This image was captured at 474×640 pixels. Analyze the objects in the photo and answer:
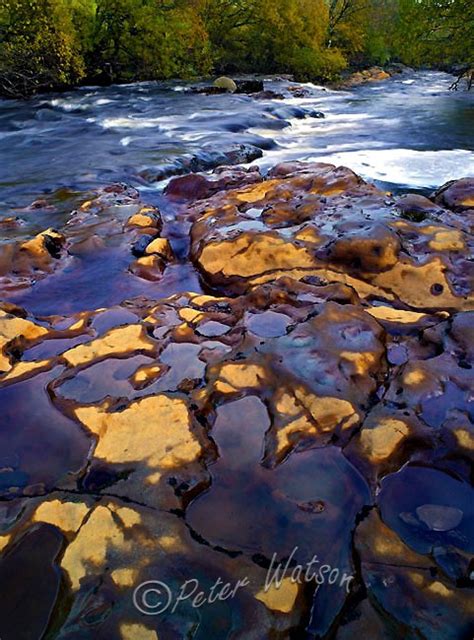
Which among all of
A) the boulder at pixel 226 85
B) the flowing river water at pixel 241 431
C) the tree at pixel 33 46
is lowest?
the boulder at pixel 226 85

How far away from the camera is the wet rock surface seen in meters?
1.61

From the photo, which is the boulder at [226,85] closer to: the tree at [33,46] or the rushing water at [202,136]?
the rushing water at [202,136]

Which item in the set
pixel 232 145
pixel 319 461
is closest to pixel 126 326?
pixel 319 461

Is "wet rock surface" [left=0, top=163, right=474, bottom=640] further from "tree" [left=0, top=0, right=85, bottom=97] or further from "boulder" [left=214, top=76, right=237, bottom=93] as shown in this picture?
"boulder" [left=214, top=76, right=237, bottom=93]

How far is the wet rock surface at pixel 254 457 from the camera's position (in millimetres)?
1605

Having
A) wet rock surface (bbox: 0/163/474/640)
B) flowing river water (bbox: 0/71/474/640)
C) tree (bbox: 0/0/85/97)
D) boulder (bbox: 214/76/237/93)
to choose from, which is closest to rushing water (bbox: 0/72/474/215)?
tree (bbox: 0/0/85/97)

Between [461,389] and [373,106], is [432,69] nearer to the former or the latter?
[373,106]

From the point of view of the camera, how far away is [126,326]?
305 cm

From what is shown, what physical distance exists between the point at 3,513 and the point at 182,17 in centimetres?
2512

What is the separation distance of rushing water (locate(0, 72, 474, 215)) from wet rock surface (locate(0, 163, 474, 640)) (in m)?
4.23

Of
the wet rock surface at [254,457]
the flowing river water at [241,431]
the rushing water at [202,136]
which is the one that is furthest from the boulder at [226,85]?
the wet rock surface at [254,457]

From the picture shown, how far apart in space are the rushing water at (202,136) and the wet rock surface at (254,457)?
13.9 ft

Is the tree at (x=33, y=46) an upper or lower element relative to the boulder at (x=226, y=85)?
upper

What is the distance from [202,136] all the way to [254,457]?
9.89 metres
